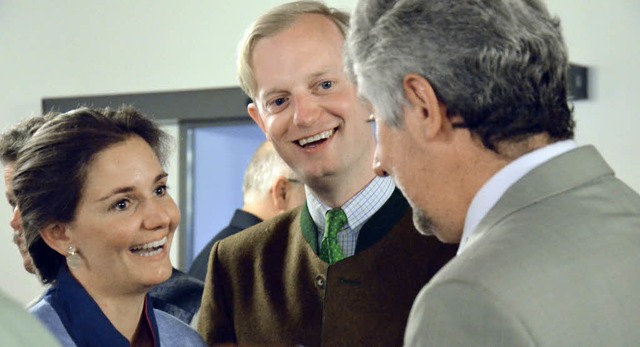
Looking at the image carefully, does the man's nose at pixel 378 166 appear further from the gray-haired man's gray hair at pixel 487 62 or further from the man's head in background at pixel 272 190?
the man's head in background at pixel 272 190

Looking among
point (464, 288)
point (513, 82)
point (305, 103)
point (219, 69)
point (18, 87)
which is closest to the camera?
point (464, 288)

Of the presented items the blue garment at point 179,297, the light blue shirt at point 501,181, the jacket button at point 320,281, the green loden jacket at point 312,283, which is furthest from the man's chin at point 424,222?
the blue garment at point 179,297

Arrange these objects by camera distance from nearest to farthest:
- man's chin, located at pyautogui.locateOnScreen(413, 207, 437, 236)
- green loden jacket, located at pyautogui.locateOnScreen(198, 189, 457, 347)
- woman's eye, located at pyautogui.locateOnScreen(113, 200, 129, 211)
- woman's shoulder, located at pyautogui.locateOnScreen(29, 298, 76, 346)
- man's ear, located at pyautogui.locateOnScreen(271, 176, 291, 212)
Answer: man's chin, located at pyautogui.locateOnScreen(413, 207, 437, 236), green loden jacket, located at pyautogui.locateOnScreen(198, 189, 457, 347), woman's shoulder, located at pyautogui.locateOnScreen(29, 298, 76, 346), woman's eye, located at pyautogui.locateOnScreen(113, 200, 129, 211), man's ear, located at pyautogui.locateOnScreen(271, 176, 291, 212)

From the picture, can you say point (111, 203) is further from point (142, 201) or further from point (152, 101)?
point (152, 101)

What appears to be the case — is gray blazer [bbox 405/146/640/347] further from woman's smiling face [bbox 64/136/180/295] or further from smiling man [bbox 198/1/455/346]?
woman's smiling face [bbox 64/136/180/295]

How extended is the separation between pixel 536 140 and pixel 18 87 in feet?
16.1

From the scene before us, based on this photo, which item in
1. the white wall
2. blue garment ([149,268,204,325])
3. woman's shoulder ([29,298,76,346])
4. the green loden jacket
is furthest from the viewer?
the white wall

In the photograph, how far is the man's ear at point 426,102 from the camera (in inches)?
59.8

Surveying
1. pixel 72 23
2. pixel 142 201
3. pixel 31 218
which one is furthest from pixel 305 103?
pixel 72 23

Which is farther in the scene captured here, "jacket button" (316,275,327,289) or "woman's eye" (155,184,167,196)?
"woman's eye" (155,184,167,196)

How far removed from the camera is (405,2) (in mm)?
1562

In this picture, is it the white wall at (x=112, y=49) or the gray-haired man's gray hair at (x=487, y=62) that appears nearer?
the gray-haired man's gray hair at (x=487, y=62)

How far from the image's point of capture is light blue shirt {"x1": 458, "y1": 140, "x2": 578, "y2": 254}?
148cm

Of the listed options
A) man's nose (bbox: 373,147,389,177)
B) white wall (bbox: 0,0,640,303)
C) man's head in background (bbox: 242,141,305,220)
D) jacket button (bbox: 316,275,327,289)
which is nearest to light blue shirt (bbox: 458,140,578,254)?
man's nose (bbox: 373,147,389,177)
